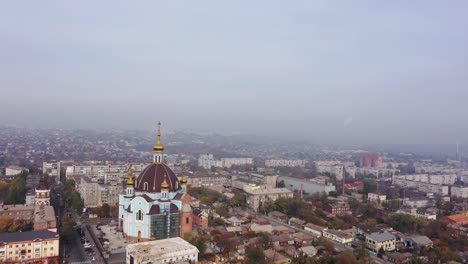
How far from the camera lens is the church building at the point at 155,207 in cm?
1644

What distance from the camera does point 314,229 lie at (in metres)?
19.7

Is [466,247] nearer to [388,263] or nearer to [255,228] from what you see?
[388,263]

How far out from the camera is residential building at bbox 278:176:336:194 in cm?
3141

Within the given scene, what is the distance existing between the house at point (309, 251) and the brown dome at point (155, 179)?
19.8ft

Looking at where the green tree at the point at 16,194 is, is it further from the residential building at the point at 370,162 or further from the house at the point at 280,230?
the residential building at the point at 370,162

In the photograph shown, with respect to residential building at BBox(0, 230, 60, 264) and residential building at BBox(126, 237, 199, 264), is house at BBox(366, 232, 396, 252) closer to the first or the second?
residential building at BBox(126, 237, 199, 264)

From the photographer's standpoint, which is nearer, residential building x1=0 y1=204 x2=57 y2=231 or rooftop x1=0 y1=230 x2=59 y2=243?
rooftop x1=0 y1=230 x2=59 y2=243

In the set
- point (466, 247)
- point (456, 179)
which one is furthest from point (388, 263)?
point (456, 179)

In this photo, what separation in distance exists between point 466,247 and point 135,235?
1423 cm

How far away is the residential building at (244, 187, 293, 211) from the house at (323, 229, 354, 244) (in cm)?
661

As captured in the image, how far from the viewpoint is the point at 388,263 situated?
15.6 metres

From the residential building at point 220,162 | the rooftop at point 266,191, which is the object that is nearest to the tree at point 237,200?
the rooftop at point 266,191

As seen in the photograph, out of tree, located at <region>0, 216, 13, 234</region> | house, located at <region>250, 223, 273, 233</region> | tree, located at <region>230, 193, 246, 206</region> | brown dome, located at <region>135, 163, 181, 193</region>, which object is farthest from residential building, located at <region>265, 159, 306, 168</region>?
tree, located at <region>0, 216, 13, 234</region>

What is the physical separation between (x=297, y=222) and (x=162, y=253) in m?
9.51
